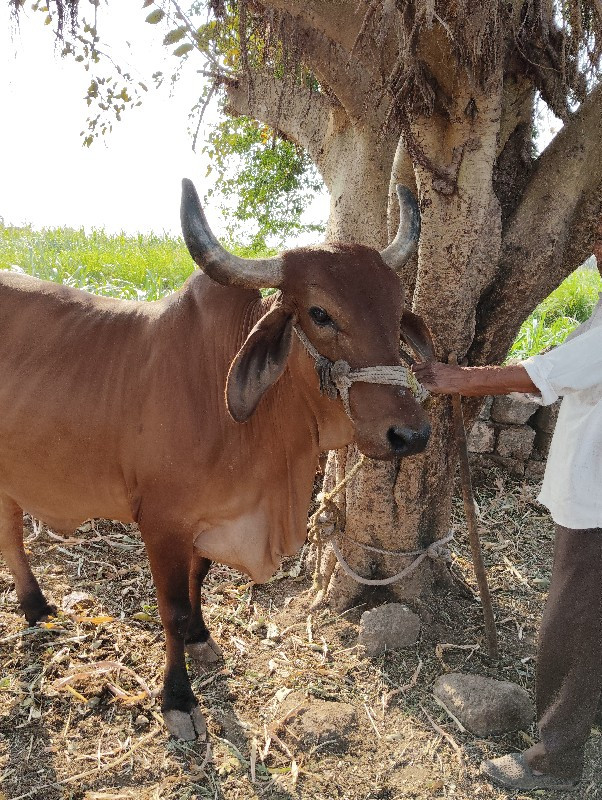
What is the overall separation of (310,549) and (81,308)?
2002 millimetres

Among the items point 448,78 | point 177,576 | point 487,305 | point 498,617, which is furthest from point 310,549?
point 448,78

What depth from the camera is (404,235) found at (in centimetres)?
262

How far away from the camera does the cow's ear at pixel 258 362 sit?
229cm

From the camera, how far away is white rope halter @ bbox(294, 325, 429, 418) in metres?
2.17

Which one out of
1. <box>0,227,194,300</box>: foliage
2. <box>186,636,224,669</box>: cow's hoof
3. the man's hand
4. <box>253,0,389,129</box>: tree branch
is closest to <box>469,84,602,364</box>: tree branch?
<box>253,0,389,129</box>: tree branch

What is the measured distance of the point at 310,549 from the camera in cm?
408

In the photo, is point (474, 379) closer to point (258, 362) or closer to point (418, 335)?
point (418, 335)

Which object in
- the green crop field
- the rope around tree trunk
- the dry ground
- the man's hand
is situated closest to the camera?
the man's hand

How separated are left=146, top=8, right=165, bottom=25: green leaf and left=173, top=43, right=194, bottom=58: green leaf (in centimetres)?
15

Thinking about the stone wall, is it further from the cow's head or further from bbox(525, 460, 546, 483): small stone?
the cow's head

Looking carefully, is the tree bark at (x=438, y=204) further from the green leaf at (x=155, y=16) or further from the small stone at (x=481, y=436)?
the small stone at (x=481, y=436)

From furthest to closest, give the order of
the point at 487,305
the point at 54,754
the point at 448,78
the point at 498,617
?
the point at 498,617 < the point at 487,305 < the point at 448,78 < the point at 54,754

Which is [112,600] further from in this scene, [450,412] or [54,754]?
[450,412]

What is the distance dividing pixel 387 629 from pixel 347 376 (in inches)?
61.9
